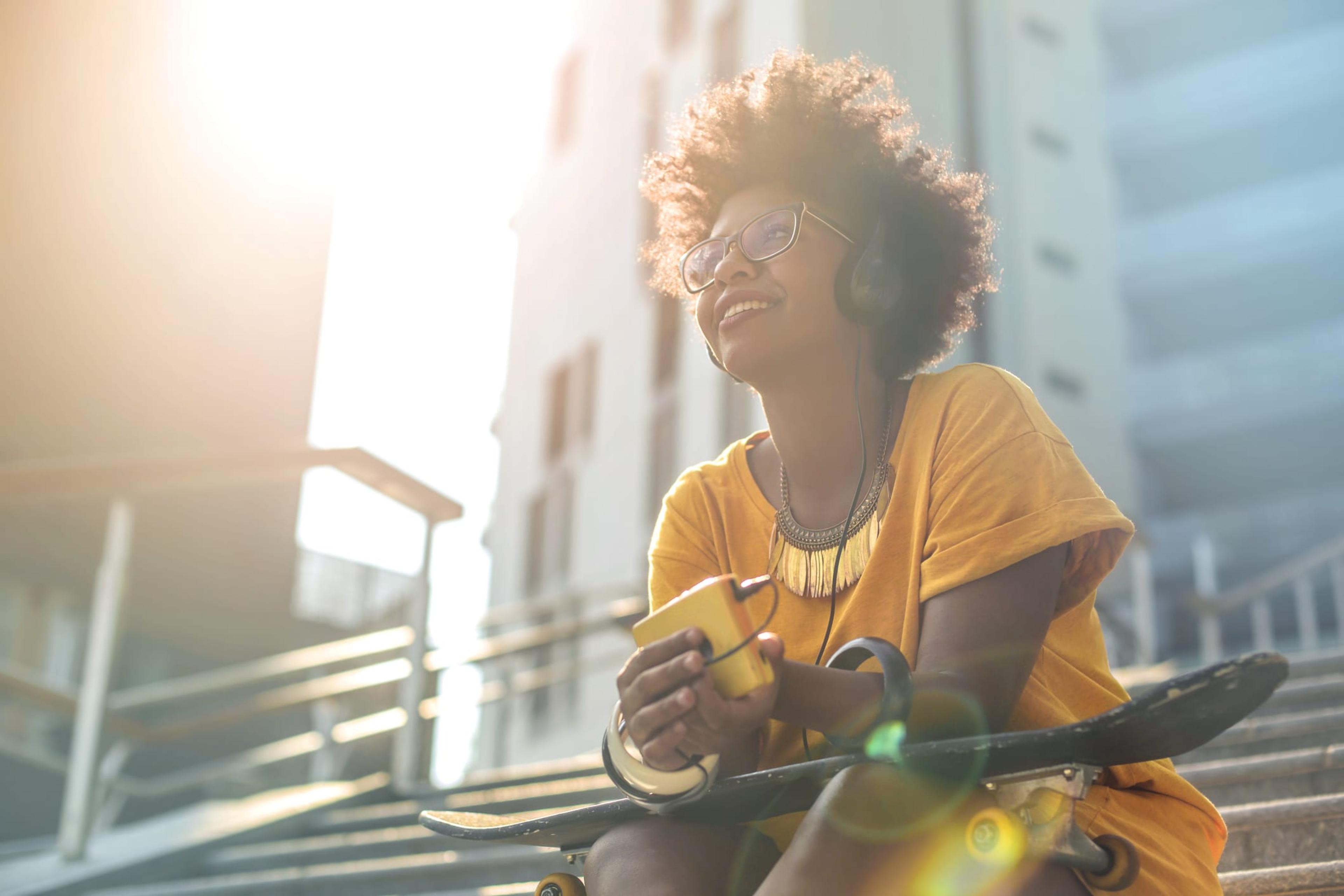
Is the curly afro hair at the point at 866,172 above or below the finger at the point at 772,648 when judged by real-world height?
above

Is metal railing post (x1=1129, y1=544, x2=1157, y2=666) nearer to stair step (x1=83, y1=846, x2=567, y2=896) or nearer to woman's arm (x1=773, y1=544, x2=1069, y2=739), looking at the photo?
stair step (x1=83, y1=846, x2=567, y2=896)

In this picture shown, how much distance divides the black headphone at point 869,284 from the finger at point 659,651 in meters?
0.56

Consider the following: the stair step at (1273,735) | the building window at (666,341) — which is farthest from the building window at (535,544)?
the stair step at (1273,735)

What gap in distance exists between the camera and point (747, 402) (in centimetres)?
913

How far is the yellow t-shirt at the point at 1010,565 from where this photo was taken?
4.45 feet

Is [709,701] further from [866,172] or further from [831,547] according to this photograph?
[866,172]

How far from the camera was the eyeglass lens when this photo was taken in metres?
1.72

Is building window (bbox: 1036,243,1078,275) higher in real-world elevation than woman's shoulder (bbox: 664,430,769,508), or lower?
higher

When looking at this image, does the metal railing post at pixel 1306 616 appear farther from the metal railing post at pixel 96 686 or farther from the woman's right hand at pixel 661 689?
the woman's right hand at pixel 661 689

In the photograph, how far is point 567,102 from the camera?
15.7 meters

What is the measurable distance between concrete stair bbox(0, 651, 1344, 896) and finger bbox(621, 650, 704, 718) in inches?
45.2

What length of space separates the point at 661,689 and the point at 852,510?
0.49 metres

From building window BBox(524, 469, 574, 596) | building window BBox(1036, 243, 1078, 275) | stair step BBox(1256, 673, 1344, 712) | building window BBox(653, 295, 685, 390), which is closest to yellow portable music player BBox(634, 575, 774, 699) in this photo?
stair step BBox(1256, 673, 1344, 712)

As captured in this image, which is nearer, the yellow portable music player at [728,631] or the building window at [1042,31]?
the yellow portable music player at [728,631]
